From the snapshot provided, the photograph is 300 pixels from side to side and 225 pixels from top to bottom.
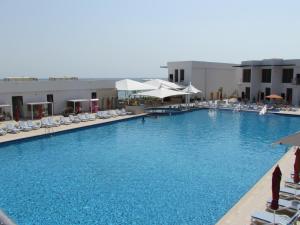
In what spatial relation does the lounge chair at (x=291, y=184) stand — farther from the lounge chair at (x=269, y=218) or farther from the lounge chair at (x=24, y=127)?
the lounge chair at (x=24, y=127)

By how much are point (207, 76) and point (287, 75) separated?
9.14m

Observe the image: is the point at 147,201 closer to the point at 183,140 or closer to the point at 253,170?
the point at 253,170

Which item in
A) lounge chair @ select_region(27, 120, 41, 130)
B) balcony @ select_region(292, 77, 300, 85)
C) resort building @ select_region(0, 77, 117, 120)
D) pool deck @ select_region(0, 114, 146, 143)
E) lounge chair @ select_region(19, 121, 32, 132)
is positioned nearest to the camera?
pool deck @ select_region(0, 114, 146, 143)

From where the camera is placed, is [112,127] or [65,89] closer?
[112,127]

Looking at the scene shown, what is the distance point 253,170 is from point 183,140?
5.74 meters

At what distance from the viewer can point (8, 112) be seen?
2161 centimetres

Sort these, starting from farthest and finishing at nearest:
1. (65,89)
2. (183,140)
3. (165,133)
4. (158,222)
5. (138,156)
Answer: (65,89)
(165,133)
(183,140)
(138,156)
(158,222)

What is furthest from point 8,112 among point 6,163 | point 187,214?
point 187,214

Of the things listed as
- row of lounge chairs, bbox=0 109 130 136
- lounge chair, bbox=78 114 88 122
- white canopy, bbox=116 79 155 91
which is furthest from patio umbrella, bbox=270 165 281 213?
white canopy, bbox=116 79 155 91

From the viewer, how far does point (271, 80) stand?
32.8 m

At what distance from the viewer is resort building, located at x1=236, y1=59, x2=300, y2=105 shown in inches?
1235

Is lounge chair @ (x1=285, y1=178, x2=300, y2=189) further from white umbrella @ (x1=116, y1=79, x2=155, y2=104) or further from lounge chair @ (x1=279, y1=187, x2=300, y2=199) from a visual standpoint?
white umbrella @ (x1=116, y1=79, x2=155, y2=104)

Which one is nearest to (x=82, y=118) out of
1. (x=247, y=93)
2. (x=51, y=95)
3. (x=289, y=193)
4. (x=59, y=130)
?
(x=59, y=130)

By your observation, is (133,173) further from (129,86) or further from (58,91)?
(129,86)
